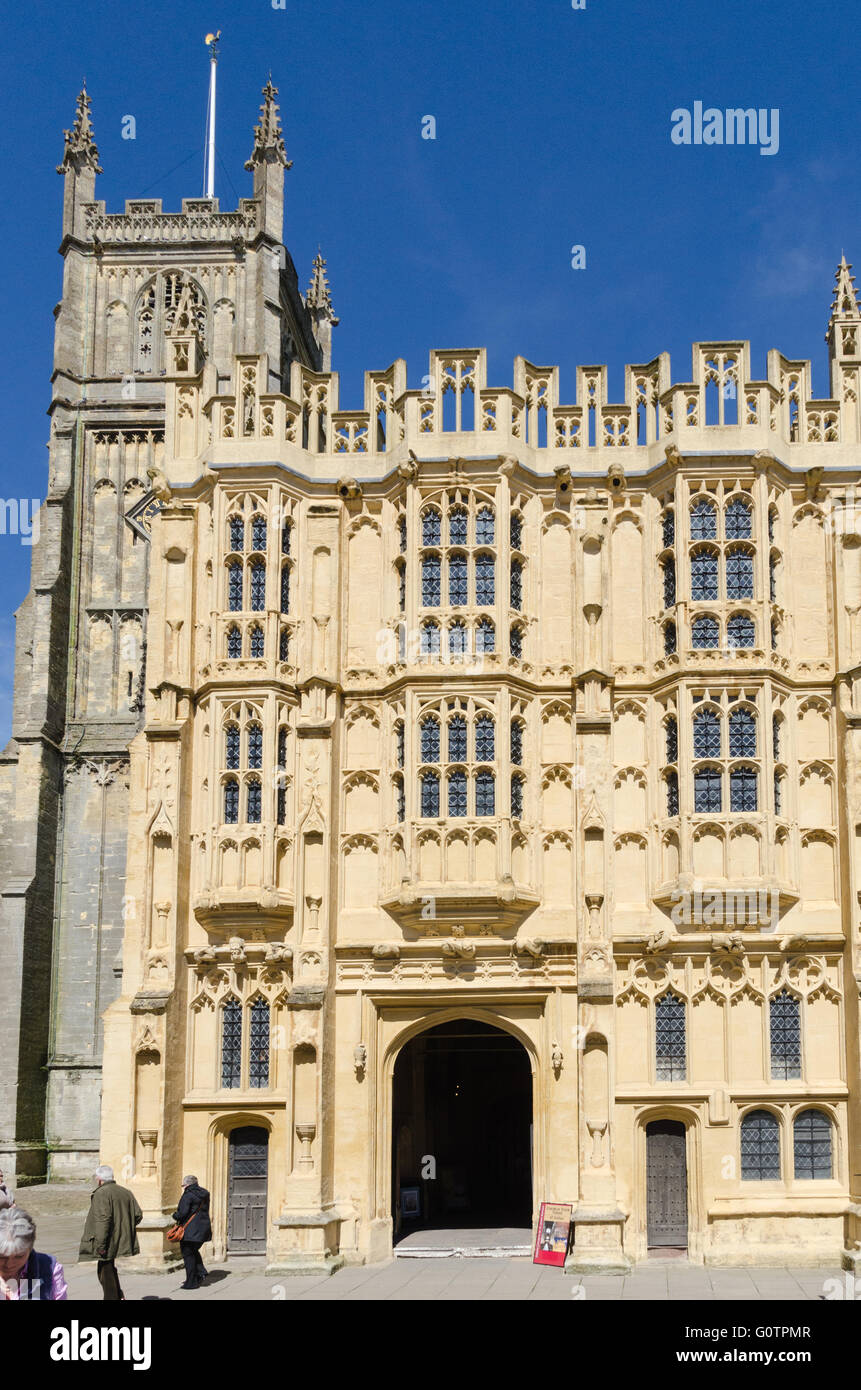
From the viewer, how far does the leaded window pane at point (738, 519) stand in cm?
2806

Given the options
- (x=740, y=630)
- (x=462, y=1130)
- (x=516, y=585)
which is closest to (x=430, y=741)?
(x=516, y=585)

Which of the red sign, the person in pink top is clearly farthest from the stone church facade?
the person in pink top

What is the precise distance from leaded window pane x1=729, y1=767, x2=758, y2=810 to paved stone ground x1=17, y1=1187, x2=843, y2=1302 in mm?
7669

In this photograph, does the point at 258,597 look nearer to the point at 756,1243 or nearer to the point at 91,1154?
the point at 756,1243

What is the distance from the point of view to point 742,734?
27250 millimetres

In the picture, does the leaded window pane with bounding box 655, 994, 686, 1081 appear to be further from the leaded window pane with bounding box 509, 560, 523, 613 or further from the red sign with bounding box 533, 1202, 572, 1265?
the leaded window pane with bounding box 509, 560, 523, 613

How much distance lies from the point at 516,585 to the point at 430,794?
4.29m

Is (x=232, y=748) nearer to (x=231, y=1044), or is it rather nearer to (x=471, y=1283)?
(x=231, y=1044)

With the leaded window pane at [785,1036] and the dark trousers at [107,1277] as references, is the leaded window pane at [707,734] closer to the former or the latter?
the leaded window pane at [785,1036]

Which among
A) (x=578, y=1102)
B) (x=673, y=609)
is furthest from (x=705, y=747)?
(x=578, y=1102)

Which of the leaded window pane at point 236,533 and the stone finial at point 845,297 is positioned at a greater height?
the stone finial at point 845,297

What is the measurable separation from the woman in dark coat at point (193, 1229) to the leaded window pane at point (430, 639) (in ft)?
33.1

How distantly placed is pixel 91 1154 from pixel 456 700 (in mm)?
23827

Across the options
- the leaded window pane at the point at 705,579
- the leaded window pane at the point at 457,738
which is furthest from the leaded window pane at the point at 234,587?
the leaded window pane at the point at 705,579
